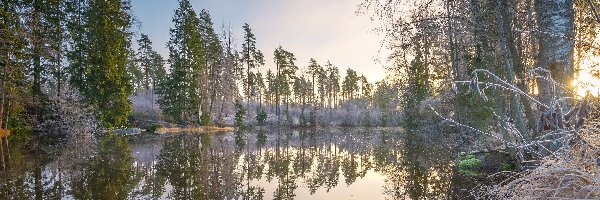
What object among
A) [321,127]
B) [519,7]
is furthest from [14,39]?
[321,127]

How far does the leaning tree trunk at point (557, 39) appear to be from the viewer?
547 cm

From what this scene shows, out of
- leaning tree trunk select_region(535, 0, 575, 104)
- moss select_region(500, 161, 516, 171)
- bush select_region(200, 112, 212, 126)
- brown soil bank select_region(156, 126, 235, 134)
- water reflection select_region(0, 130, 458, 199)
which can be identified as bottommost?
water reflection select_region(0, 130, 458, 199)

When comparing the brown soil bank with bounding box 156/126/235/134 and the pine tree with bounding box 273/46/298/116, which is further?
the pine tree with bounding box 273/46/298/116

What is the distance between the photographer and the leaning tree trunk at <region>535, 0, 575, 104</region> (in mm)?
5469

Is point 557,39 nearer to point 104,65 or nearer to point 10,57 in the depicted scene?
point 10,57

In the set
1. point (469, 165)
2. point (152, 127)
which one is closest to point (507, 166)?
point (469, 165)

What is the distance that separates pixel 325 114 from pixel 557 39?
45.9 m

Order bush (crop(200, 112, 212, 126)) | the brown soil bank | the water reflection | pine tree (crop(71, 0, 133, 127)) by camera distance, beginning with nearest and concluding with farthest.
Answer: the water reflection
pine tree (crop(71, 0, 133, 127))
the brown soil bank
bush (crop(200, 112, 212, 126))

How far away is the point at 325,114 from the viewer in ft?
169

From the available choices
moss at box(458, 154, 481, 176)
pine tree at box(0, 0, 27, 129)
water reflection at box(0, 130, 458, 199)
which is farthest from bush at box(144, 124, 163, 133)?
moss at box(458, 154, 481, 176)

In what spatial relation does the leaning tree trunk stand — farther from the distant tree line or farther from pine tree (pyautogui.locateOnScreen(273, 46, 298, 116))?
pine tree (pyautogui.locateOnScreen(273, 46, 298, 116))

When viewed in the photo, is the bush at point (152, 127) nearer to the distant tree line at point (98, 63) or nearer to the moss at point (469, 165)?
the distant tree line at point (98, 63)

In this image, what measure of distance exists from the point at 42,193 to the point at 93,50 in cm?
2377

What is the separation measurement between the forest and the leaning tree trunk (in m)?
0.02
